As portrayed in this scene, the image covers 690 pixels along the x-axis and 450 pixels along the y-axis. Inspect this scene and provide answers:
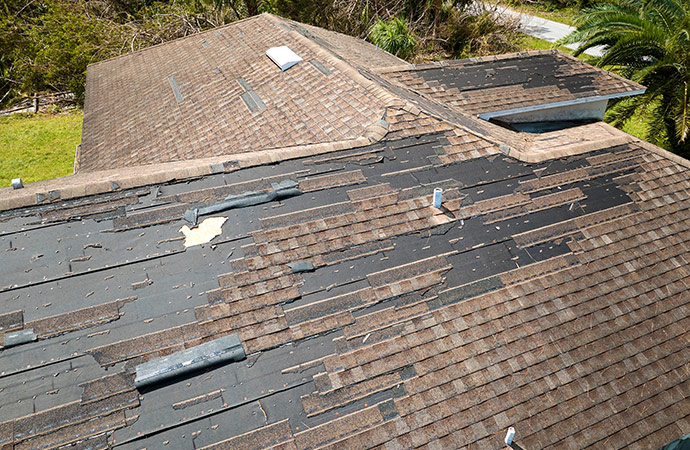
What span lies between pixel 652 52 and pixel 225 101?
12.8 metres

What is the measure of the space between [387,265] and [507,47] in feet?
70.6

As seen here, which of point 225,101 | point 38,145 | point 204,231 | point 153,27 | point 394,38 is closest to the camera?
point 204,231

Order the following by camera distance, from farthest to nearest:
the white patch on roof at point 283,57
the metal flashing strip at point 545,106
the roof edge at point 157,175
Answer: the white patch on roof at point 283,57 < the metal flashing strip at point 545,106 < the roof edge at point 157,175

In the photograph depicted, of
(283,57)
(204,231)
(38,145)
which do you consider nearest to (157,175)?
(204,231)

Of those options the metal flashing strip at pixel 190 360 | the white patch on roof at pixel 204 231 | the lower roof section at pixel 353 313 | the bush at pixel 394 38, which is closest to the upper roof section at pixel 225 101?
the lower roof section at pixel 353 313

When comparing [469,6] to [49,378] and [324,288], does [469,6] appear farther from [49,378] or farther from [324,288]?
[49,378]

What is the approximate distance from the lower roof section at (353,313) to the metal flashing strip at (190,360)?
8cm

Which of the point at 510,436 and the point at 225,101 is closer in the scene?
the point at 510,436

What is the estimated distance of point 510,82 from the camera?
1239cm

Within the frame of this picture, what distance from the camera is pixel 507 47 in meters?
24.0

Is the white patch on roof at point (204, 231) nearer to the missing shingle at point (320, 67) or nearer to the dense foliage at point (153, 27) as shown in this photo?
the missing shingle at point (320, 67)

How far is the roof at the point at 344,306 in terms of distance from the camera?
16.4 feet

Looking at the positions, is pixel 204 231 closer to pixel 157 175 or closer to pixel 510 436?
pixel 157 175

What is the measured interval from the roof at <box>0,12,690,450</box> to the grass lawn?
36.5 feet
